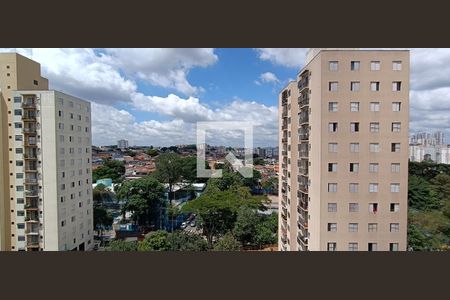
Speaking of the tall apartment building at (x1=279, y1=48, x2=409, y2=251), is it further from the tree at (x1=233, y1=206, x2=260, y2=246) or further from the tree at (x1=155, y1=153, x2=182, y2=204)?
the tree at (x1=155, y1=153, x2=182, y2=204)

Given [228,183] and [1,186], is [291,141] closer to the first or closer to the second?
[228,183]

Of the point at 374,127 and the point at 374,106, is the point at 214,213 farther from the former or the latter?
the point at 374,106

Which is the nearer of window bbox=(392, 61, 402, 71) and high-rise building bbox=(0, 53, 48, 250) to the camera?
window bbox=(392, 61, 402, 71)

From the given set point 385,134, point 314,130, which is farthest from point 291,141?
point 385,134

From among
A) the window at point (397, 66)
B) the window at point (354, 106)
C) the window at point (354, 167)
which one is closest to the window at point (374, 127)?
the window at point (354, 106)

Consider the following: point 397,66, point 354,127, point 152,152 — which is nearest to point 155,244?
point 152,152

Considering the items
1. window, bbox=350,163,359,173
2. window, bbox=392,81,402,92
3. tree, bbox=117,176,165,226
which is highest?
window, bbox=392,81,402,92

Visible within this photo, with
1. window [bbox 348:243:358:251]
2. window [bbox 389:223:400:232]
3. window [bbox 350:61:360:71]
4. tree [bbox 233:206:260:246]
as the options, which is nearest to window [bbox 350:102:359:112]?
window [bbox 350:61:360:71]

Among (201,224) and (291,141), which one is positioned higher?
(291,141)
